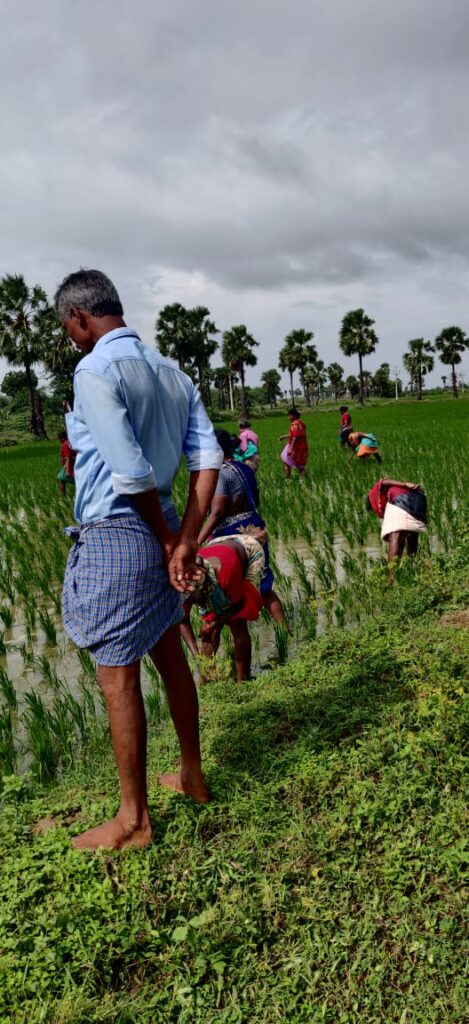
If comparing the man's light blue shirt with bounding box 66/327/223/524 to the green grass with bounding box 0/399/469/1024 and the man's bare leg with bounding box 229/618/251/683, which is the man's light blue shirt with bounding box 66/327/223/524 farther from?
the man's bare leg with bounding box 229/618/251/683

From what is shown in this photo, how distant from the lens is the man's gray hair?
6.14 feet

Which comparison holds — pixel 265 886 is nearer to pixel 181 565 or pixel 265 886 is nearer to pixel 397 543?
pixel 181 565

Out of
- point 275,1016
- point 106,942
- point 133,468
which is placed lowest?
point 275,1016

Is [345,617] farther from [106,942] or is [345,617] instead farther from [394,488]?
[106,942]

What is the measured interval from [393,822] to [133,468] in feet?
4.78

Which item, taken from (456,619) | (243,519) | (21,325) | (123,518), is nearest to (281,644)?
(243,519)

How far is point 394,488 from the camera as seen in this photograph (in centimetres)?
500

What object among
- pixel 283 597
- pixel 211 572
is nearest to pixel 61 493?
pixel 283 597

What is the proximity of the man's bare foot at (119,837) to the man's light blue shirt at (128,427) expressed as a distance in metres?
0.97

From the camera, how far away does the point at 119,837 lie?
76.1 inches

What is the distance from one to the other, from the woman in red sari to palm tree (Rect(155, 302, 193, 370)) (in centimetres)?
3474

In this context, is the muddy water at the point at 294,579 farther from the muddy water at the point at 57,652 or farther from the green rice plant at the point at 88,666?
the green rice plant at the point at 88,666

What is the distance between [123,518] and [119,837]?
100 cm

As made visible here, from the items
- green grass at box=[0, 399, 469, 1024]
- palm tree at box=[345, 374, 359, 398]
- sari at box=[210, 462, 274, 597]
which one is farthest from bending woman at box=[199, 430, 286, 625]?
palm tree at box=[345, 374, 359, 398]
